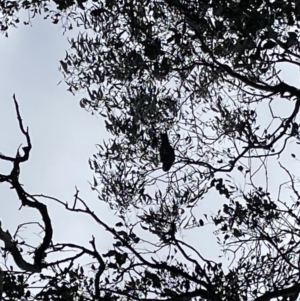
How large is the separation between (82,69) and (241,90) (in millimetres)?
2024

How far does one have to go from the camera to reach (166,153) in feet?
24.2

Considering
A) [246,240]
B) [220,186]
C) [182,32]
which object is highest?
[182,32]

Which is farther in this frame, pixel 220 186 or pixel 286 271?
pixel 220 186

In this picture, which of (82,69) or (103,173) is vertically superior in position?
(82,69)

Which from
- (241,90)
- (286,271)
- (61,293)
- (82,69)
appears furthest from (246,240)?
(82,69)

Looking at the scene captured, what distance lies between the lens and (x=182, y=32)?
22.2 ft

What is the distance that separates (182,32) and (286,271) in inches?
123

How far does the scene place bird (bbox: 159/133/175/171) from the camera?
7371 mm

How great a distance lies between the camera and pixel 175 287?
698cm

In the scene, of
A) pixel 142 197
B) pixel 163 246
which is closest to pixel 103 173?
pixel 142 197

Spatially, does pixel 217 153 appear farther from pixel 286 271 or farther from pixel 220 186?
pixel 286 271

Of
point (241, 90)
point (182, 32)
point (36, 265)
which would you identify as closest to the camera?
point (36, 265)

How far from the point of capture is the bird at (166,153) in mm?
7371

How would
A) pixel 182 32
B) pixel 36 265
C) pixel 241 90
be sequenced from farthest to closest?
pixel 241 90, pixel 182 32, pixel 36 265
